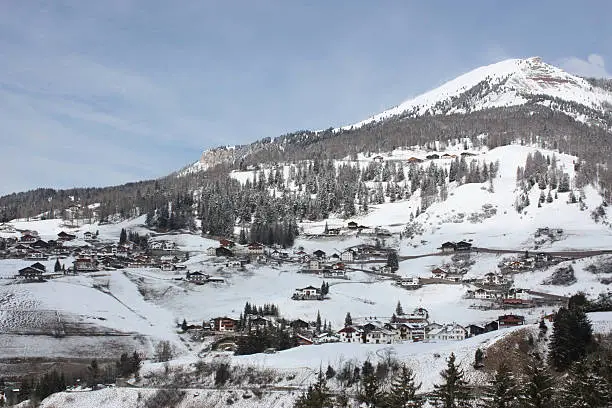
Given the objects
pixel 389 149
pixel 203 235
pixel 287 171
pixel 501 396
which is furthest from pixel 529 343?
pixel 389 149

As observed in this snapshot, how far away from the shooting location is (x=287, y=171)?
175625 mm

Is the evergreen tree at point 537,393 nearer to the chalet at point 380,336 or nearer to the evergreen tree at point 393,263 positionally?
the chalet at point 380,336

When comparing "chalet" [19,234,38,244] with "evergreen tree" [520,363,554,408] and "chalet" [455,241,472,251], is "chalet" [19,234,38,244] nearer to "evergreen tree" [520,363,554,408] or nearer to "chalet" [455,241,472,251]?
"chalet" [455,241,472,251]

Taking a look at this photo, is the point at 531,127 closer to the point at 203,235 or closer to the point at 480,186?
the point at 480,186

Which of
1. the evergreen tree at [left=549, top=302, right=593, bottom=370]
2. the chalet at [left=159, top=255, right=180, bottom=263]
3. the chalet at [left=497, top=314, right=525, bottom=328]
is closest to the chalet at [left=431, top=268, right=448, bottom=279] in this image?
the chalet at [left=497, top=314, right=525, bottom=328]

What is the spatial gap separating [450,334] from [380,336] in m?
6.43

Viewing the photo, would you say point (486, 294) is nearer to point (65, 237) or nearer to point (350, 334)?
point (350, 334)

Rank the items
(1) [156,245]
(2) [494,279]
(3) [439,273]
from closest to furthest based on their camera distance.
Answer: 1. (2) [494,279]
2. (3) [439,273]
3. (1) [156,245]

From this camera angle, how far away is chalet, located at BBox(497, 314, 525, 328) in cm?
5903

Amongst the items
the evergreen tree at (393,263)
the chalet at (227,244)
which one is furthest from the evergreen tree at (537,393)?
the chalet at (227,244)

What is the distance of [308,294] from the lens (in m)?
76.8

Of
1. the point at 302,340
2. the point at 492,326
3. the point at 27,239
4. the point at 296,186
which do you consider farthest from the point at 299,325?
the point at 296,186

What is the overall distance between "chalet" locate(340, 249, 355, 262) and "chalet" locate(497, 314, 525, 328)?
44996mm

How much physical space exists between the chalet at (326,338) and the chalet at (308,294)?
16.3m
